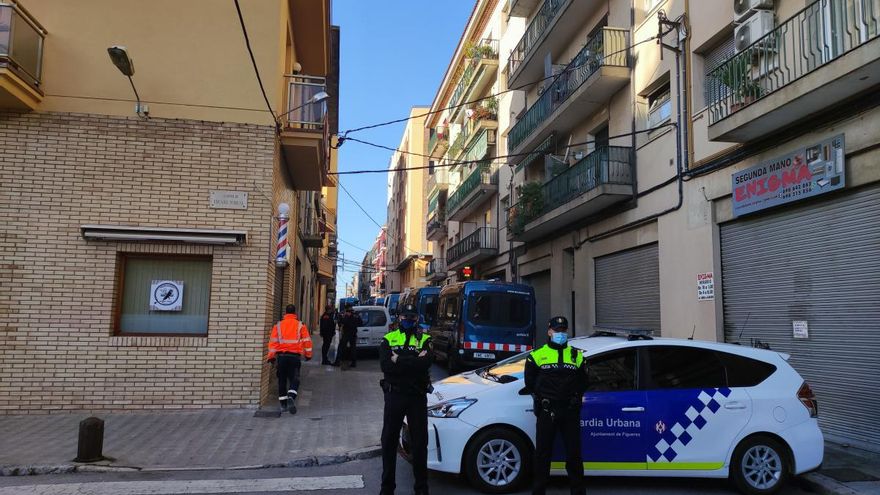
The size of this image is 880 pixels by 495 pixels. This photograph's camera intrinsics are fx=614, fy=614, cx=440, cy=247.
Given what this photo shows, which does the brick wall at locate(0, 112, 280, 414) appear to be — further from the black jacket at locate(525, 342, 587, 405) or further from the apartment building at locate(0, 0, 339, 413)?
the black jacket at locate(525, 342, 587, 405)

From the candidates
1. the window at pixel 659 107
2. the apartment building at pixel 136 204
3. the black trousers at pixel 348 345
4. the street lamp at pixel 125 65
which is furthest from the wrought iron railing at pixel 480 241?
the street lamp at pixel 125 65

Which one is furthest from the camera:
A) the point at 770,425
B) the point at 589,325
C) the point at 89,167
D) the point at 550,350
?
the point at 589,325

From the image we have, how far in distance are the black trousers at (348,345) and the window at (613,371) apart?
35.8 feet

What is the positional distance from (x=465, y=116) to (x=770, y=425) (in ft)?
93.4

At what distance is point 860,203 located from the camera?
8.21 meters

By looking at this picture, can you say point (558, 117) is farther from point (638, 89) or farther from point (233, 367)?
point (233, 367)

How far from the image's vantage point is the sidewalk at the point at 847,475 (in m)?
6.12

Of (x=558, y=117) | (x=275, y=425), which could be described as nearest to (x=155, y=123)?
(x=275, y=425)

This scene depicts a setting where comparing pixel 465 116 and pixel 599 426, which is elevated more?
pixel 465 116

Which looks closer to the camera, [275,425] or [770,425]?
[770,425]

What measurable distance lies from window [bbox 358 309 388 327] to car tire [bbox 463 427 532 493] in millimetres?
13519

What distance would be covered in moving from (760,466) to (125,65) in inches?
364

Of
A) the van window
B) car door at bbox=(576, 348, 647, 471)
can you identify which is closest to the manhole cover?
car door at bbox=(576, 348, 647, 471)

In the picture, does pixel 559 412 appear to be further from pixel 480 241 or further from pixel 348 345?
pixel 480 241
